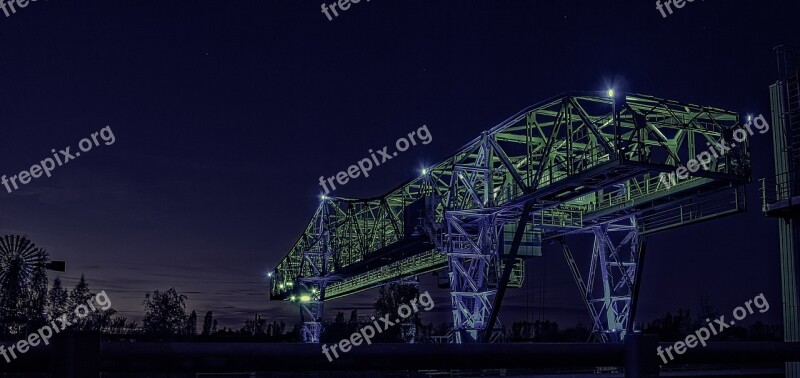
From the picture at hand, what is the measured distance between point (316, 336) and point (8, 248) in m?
30.4

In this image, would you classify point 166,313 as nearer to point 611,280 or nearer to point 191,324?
point 191,324

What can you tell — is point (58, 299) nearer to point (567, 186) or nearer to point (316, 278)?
point (316, 278)

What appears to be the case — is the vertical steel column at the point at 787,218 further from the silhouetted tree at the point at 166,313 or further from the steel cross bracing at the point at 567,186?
the silhouetted tree at the point at 166,313

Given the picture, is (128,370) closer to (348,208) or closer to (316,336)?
(348,208)

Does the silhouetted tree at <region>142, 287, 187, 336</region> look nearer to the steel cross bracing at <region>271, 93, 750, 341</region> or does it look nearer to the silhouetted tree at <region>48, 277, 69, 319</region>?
the silhouetted tree at <region>48, 277, 69, 319</region>

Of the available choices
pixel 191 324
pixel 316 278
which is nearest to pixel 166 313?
pixel 191 324

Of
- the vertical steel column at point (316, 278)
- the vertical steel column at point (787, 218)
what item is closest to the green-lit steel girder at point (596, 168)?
the vertical steel column at point (787, 218)

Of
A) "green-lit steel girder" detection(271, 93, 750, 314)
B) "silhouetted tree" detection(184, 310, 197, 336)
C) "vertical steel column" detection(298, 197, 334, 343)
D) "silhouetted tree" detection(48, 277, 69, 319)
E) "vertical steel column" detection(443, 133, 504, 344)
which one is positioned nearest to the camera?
"green-lit steel girder" detection(271, 93, 750, 314)

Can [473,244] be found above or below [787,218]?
above

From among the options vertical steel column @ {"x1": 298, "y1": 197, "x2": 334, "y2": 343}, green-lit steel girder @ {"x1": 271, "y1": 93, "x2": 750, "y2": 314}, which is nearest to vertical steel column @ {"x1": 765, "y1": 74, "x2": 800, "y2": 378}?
green-lit steel girder @ {"x1": 271, "y1": 93, "x2": 750, "y2": 314}

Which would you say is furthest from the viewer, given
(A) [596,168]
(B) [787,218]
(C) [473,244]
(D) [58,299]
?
(D) [58,299]

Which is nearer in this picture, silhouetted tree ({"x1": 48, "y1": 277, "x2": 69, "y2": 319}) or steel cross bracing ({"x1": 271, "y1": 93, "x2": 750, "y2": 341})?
steel cross bracing ({"x1": 271, "y1": 93, "x2": 750, "y2": 341})

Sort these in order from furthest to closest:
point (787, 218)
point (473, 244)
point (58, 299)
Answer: point (58, 299), point (473, 244), point (787, 218)

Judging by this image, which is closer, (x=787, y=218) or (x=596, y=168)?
(x=787, y=218)
